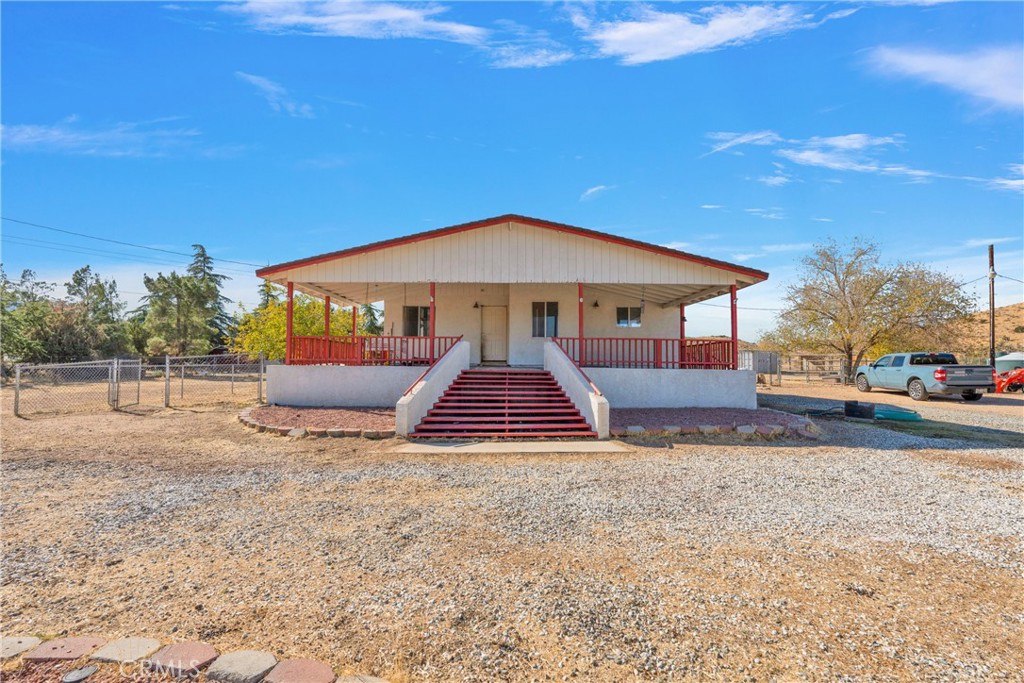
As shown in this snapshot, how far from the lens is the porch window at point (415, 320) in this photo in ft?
57.1

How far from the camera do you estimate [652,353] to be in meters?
17.0

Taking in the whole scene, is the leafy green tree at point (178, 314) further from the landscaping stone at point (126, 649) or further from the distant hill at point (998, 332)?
the distant hill at point (998, 332)

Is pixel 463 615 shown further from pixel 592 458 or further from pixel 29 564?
pixel 592 458

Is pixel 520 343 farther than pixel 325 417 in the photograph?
Yes

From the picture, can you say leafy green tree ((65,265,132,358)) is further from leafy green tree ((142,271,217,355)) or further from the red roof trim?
the red roof trim

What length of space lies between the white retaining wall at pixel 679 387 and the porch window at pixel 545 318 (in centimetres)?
346

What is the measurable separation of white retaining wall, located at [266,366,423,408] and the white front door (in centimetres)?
416

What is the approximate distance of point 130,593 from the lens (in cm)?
343

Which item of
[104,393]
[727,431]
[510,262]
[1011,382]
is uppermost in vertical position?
[510,262]

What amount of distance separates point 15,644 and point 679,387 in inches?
498

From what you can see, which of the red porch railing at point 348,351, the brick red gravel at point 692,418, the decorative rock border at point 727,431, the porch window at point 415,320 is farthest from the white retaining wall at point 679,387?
the porch window at point 415,320

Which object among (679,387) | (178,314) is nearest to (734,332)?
(679,387)

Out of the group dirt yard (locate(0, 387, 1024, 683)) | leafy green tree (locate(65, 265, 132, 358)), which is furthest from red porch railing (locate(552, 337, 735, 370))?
leafy green tree (locate(65, 265, 132, 358))

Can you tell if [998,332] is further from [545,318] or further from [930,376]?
[545,318]
